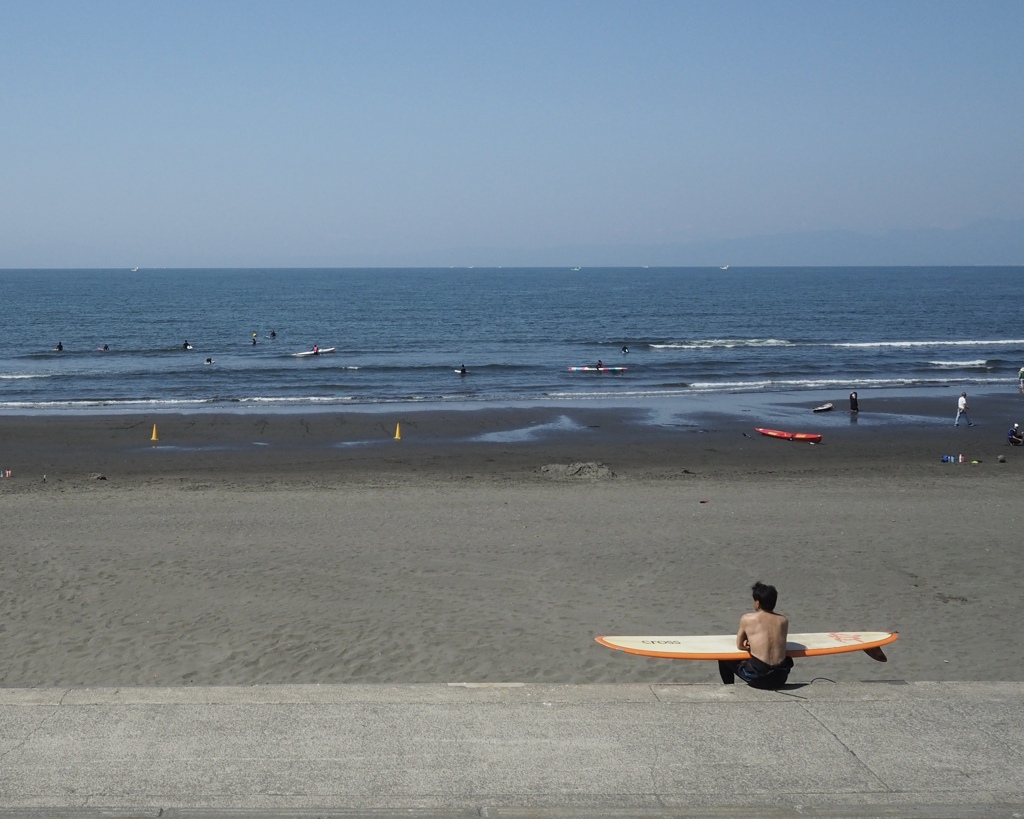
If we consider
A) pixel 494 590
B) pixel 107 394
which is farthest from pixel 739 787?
pixel 107 394

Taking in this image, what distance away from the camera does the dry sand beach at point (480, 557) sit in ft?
34.6

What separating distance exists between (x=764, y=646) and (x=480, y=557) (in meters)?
7.08

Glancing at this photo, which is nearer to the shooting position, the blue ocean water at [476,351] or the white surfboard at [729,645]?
the white surfboard at [729,645]

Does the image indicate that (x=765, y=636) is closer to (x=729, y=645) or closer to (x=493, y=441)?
→ (x=729, y=645)

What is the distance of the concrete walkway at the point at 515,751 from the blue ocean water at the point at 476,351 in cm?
2936

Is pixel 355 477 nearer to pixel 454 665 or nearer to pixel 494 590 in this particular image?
pixel 494 590

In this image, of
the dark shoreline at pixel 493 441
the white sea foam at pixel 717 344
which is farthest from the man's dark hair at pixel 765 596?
the white sea foam at pixel 717 344

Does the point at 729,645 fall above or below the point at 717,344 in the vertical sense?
below

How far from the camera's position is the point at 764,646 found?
8.22m

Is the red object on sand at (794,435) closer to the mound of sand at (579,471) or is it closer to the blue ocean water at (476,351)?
the mound of sand at (579,471)

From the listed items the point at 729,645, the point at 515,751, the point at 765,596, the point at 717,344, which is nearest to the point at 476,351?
the point at 717,344

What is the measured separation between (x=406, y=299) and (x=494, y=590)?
120455mm

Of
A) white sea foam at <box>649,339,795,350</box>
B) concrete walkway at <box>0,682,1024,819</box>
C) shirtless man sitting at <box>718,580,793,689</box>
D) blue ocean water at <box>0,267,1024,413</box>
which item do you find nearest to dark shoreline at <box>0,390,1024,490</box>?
blue ocean water at <box>0,267,1024,413</box>

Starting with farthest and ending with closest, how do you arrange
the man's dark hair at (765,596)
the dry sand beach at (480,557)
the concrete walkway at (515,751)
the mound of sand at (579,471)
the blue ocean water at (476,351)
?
the blue ocean water at (476,351) < the mound of sand at (579,471) < the dry sand beach at (480,557) < the man's dark hair at (765,596) < the concrete walkway at (515,751)
